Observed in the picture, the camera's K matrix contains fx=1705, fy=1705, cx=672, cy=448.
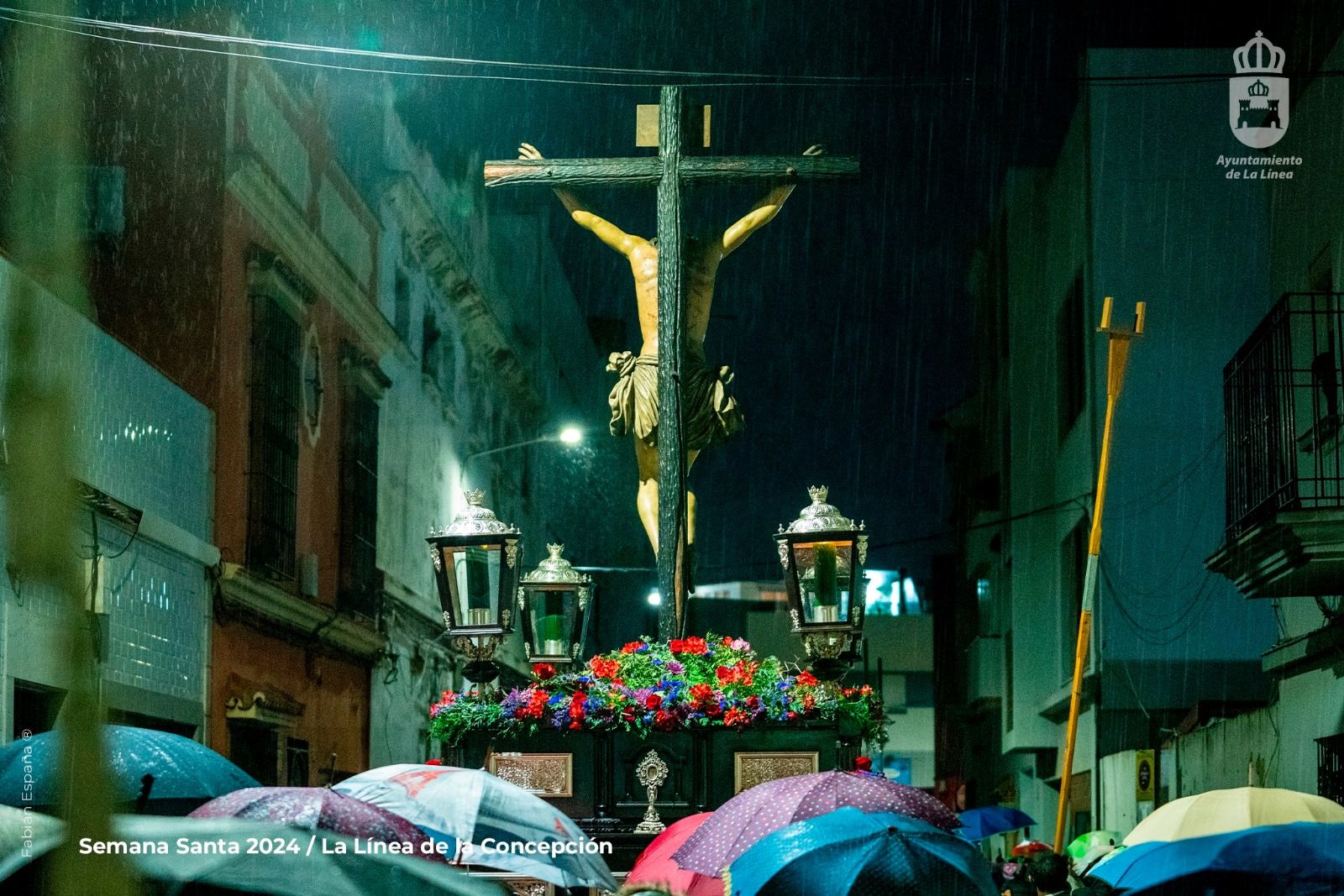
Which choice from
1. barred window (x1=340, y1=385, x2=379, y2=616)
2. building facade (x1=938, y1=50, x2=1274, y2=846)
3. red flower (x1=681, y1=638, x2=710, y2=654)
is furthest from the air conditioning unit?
red flower (x1=681, y1=638, x2=710, y2=654)

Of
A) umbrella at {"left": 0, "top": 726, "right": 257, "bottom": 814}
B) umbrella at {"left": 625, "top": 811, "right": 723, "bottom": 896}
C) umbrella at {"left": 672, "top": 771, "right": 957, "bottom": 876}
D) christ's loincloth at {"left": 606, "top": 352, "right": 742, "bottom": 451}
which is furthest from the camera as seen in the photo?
christ's loincloth at {"left": 606, "top": 352, "right": 742, "bottom": 451}

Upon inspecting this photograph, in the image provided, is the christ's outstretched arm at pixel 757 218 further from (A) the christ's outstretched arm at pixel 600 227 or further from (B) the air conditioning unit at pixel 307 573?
(B) the air conditioning unit at pixel 307 573

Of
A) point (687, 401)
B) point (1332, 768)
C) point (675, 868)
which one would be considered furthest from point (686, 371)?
point (1332, 768)

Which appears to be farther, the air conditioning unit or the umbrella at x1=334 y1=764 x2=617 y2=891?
the air conditioning unit

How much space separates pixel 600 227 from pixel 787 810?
551 centimetres

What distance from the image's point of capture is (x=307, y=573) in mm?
20438

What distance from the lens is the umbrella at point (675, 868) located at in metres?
7.49

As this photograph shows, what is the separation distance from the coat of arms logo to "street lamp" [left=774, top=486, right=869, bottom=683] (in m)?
9.54

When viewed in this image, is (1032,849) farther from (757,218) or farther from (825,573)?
(757,218)

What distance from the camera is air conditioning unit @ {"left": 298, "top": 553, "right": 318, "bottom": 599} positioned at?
2038cm

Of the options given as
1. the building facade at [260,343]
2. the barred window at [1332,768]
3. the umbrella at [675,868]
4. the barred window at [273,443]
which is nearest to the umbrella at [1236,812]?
the umbrella at [675,868]

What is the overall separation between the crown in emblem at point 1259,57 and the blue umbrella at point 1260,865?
1236 centimetres

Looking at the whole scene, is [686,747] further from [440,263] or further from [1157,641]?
[440,263]

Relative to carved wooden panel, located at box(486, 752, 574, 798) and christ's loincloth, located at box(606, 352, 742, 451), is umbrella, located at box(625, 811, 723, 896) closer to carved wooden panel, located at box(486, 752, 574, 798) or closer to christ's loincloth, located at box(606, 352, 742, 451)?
carved wooden panel, located at box(486, 752, 574, 798)
